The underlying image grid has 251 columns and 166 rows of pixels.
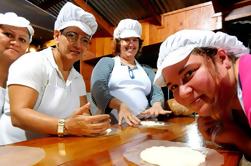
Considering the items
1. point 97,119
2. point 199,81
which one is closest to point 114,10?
point 97,119

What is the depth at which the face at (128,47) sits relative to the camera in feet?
6.72

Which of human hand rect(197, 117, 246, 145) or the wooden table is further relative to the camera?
human hand rect(197, 117, 246, 145)

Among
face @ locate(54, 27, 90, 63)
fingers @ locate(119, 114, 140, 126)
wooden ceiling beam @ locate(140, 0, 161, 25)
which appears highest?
wooden ceiling beam @ locate(140, 0, 161, 25)

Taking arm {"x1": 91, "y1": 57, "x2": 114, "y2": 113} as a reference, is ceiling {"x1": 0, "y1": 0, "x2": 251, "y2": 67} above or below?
Answer: above

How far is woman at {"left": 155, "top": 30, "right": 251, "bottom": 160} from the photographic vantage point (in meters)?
0.81

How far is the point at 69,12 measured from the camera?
4.68 feet

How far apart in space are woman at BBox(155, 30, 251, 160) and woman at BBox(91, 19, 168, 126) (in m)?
0.85

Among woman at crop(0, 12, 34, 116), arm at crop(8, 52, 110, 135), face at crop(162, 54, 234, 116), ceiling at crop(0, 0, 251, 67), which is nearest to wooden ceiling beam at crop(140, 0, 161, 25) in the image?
ceiling at crop(0, 0, 251, 67)

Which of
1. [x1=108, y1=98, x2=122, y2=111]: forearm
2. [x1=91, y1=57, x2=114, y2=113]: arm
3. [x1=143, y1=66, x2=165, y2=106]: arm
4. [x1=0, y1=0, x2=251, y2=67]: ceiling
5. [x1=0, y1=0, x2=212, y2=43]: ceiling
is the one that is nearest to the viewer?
[x1=108, y1=98, x2=122, y2=111]: forearm

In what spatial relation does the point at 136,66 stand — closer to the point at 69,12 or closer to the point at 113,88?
the point at 113,88

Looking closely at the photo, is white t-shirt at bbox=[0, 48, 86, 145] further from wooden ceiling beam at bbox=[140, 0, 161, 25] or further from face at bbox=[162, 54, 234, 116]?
wooden ceiling beam at bbox=[140, 0, 161, 25]

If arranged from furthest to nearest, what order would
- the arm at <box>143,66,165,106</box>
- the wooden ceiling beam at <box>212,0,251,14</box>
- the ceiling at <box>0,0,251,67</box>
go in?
the ceiling at <box>0,0,251,67</box> → the wooden ceiling beam at <box>212,0,251,14</box> → the arm at <box>143,66,165,106</box>

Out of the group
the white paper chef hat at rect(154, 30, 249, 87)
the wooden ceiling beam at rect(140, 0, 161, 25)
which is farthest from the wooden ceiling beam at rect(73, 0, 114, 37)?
the white paper chef hat at rect(154, 30, 249, 87)

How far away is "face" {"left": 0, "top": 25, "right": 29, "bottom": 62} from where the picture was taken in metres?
1.80
